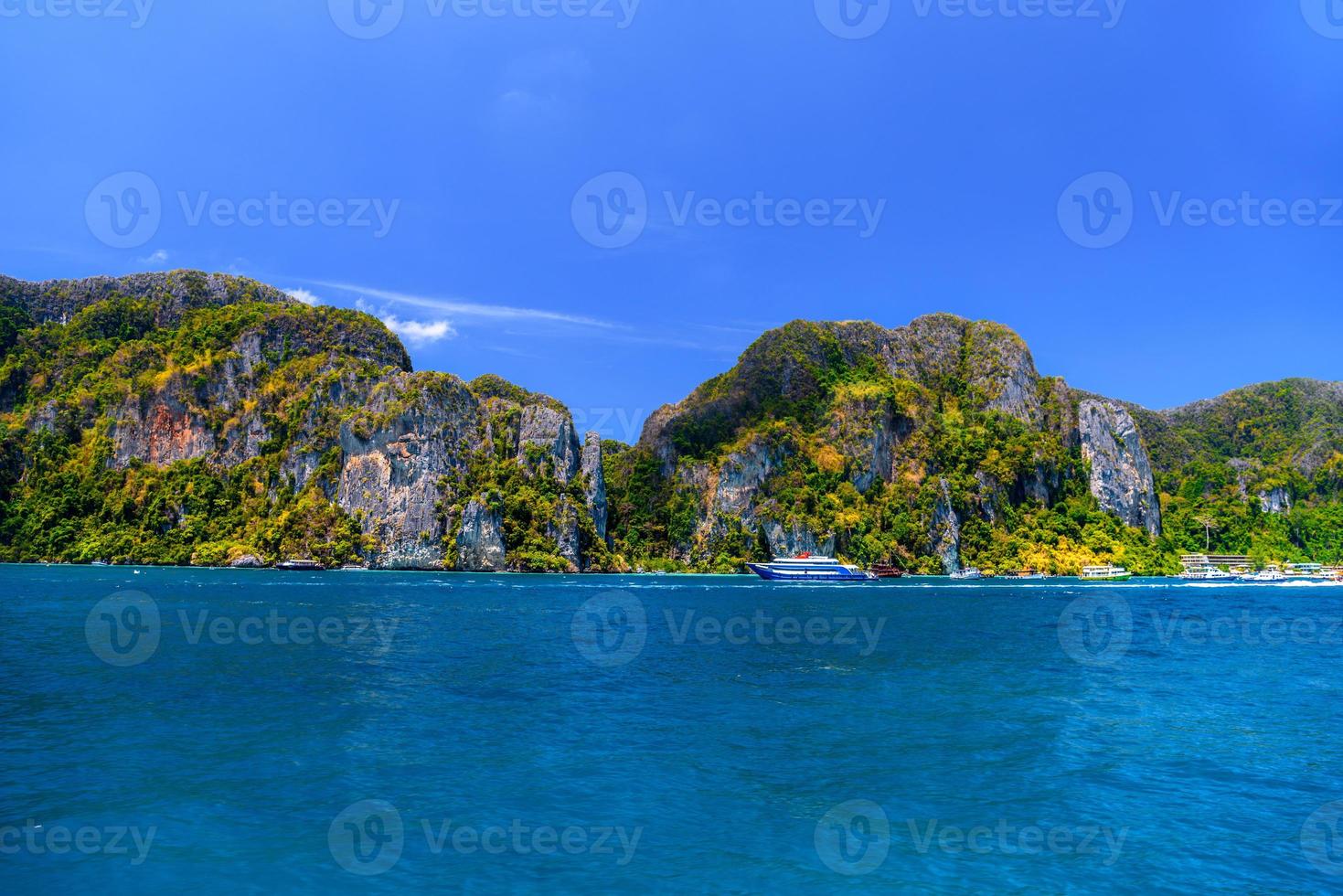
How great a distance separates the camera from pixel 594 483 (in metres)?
192

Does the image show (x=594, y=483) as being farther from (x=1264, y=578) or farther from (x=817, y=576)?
(x=1264, y=578)

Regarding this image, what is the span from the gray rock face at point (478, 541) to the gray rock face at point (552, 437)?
23.8 m

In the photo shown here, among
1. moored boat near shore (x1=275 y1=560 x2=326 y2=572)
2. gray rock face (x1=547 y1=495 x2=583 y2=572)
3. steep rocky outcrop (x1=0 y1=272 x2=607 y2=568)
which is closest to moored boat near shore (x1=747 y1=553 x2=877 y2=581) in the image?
gray rock face (x1=547 y1=495 x2=583 y2=572)

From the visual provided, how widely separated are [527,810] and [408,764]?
15.0ft

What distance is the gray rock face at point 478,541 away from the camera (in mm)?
169125

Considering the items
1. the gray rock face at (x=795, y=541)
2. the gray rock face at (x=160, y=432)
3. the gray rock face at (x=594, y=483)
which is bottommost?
the gray rock face at (x=795, y=541)

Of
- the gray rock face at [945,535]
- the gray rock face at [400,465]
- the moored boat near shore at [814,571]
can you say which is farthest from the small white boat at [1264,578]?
the gray rock face at [400,465]

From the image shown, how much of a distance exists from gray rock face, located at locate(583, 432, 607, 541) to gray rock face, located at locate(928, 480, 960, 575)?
8119 centimetres

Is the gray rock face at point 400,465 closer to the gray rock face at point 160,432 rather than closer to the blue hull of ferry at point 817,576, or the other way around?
the gray rock face at point 160,432

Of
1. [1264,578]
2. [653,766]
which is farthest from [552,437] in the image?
[653,766]

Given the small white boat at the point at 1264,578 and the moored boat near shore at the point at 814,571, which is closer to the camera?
the small white boat at the point at 1264,578

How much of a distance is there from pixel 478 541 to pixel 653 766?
156 metres

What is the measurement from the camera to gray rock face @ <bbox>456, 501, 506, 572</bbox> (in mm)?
169125

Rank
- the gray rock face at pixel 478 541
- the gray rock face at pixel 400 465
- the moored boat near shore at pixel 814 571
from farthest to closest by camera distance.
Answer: the gray rock face at pixel 400 465 → the gray rock face at pixel 478 541 → the moored boat near shore at pixel 814 571
